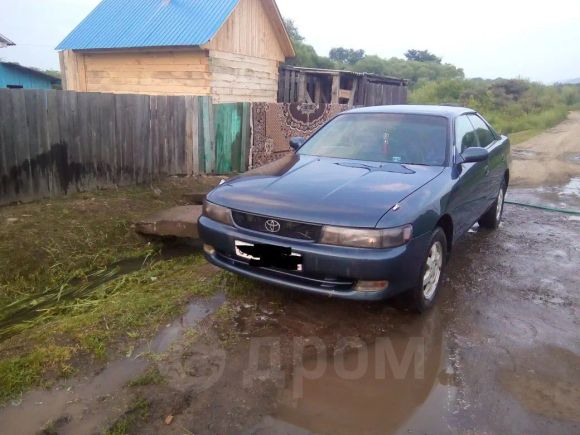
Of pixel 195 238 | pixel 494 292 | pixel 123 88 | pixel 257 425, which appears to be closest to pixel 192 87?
pixel 123 88

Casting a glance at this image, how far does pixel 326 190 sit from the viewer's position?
343 cm

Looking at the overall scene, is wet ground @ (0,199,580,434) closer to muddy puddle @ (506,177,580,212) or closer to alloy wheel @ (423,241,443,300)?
alloy wheel @ (423,241,443,300)

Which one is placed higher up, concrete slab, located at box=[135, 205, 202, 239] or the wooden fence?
the wooden fence

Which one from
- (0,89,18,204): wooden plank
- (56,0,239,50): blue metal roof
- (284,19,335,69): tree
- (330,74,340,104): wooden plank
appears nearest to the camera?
(0,89,18,204): wooden plank

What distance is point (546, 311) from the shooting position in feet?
12.5

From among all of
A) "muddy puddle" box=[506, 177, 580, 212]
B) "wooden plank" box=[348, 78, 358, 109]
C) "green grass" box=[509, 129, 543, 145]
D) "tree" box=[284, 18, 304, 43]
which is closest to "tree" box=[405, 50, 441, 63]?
"tree" box=[284, 18, 304, 43]

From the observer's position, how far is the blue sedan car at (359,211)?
3.08 m

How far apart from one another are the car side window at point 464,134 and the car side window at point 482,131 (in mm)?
198

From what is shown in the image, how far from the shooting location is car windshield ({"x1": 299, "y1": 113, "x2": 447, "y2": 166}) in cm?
425

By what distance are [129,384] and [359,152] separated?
2.83 metres

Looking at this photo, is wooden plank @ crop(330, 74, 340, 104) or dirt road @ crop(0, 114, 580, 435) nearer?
dirt road @ crop(0, 114, 580, 435)

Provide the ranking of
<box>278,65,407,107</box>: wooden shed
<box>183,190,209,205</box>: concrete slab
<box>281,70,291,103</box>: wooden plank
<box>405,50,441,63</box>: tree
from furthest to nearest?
1. <box>405,50,441,63</box>: tree
2. <box>278,65,407,107</box>: wooden shed
3. <box>281,70,291,103</box>: wooden plank
4. <box>183,190,209,205</box>: concrete slab

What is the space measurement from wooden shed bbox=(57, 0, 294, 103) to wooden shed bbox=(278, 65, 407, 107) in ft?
2.40

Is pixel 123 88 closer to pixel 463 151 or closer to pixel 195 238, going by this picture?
pixel 195 238
